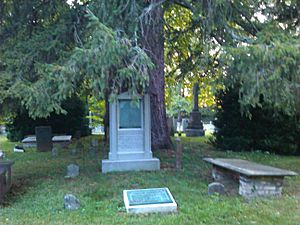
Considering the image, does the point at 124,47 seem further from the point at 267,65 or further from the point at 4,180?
the point at 4,180

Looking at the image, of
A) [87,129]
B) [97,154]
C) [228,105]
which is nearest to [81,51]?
[97,154]

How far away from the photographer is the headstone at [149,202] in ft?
17.8

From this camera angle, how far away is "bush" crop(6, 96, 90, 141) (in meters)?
18.2

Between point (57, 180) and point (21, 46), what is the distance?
3.23m

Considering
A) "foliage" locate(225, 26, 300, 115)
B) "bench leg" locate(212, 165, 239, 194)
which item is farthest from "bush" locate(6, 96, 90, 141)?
"foliage" locate(225, 26, 300, 115)

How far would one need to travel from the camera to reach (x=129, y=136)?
9.25m

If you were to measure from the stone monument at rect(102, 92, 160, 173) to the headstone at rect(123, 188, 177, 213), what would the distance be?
10.3 ft

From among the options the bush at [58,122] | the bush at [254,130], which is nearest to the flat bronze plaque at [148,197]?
the bush at [254,130]

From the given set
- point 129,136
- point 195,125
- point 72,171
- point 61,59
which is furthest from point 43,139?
point 195,125

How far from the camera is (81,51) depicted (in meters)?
6.07

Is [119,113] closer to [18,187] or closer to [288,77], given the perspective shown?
[18,187]

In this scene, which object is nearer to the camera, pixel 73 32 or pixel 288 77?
pixel 288 77

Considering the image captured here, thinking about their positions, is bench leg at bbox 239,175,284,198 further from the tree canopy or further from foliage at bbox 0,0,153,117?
foliage at bbox 0,0,153,117

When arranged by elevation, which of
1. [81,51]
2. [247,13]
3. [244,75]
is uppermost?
[247,13]
